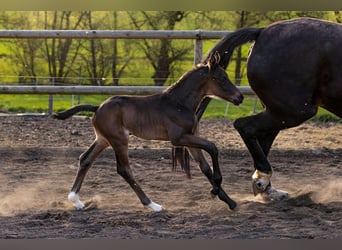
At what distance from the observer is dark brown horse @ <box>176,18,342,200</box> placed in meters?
4.34

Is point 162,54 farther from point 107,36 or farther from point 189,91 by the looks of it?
point 189,91

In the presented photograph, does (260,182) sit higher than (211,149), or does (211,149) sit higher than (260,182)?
(211,149)

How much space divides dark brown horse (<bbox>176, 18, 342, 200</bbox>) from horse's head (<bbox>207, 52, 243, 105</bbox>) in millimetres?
376

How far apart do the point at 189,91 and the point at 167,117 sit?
0.29 metres

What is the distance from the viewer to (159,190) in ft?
16.5

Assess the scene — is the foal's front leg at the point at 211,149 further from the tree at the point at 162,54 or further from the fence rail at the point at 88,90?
the tree at the point at 162,54

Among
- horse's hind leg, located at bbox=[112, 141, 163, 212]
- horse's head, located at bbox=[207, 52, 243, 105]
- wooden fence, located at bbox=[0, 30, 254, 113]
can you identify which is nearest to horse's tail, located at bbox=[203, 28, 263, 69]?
horse's head, located at bbox=[207, 52, 243, 105]

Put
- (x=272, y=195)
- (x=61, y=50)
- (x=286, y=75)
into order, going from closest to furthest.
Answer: (x=286, y=75)
(x=272, y=195)
(x=61, y=50)

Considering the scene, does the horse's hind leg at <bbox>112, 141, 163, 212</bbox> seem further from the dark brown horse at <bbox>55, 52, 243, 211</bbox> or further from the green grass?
the green grass

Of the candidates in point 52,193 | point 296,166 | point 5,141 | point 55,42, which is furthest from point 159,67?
point 52,193

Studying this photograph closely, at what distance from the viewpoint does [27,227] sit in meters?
3.57

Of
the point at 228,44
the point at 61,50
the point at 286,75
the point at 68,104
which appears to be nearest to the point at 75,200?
the point at 228,44

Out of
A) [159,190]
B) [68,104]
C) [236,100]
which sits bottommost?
[68,104]

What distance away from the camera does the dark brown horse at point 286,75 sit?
434 cm
